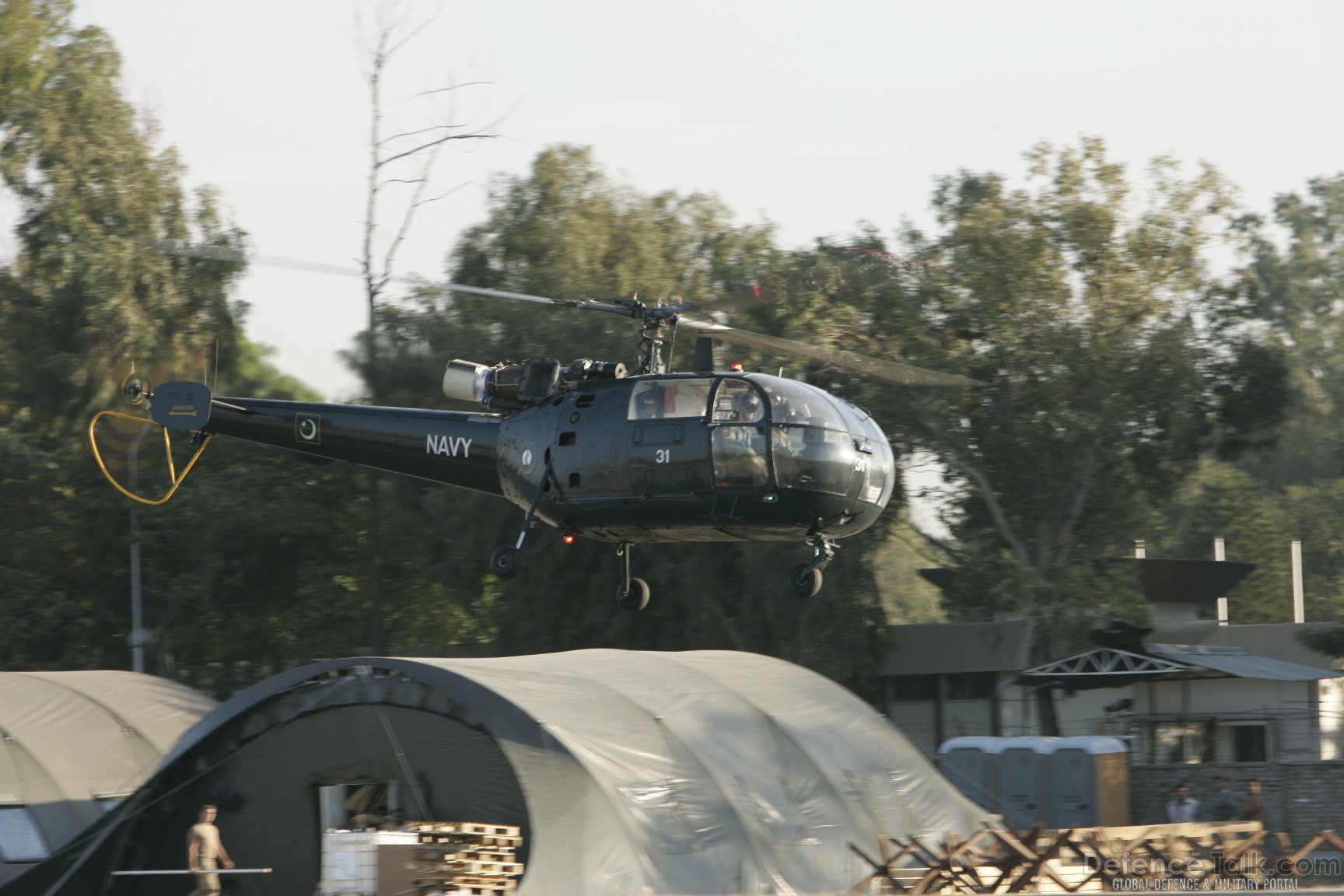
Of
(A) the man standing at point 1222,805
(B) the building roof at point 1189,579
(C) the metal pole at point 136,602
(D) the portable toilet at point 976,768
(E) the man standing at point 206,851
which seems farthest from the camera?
(B) the building roof at point 1189,579

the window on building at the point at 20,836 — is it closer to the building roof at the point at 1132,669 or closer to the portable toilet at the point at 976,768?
the portable toilet at the point at 976,768

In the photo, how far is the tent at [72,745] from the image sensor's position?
800 inches

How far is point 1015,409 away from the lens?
106 ft

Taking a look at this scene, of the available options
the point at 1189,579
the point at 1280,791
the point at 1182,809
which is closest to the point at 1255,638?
the point at 1189,579

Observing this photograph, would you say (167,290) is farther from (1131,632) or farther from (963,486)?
(1131,632)

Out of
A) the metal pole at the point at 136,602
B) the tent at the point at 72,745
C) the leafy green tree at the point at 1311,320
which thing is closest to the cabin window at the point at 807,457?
the tent at the point at 72,745

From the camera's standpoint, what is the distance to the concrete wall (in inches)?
920

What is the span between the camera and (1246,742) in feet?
93.2

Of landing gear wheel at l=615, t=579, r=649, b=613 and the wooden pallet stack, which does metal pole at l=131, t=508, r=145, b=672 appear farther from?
the wooden pallet stack

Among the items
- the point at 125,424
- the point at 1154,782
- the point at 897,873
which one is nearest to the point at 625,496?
the point at 897,873

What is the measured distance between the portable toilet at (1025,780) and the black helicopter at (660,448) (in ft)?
24.5

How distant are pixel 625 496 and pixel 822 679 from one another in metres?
6.46

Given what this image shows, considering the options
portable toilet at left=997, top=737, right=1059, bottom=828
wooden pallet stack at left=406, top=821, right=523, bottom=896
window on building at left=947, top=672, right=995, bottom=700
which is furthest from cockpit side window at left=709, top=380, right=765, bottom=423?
window on building at left=947, top=672, right=995, bottom=700

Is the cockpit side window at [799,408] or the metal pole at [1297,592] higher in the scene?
the cockpit side window at [799,408]
